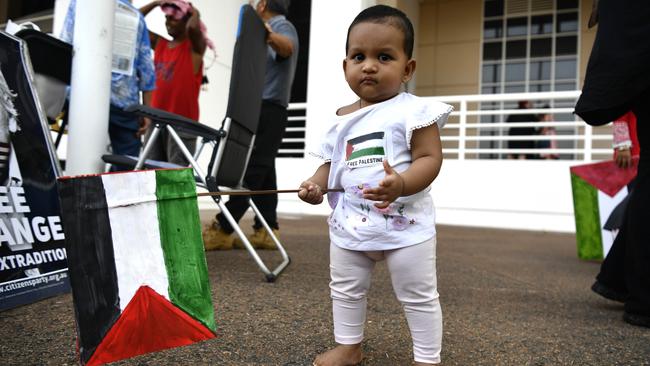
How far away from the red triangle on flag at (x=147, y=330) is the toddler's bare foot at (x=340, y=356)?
0.29 m

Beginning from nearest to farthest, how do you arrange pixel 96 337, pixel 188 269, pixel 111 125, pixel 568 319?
pixel 96 337
pixel 188 269
pixel 568 319
pixel 111 125

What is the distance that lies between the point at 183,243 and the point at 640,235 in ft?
5.41

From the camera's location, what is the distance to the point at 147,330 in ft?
3.64

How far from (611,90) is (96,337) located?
71.6 inches

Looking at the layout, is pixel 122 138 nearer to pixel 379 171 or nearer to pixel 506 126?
pixel 379 171

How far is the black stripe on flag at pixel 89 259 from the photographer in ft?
3.36

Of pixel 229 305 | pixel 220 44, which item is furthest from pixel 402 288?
pixel 220 44

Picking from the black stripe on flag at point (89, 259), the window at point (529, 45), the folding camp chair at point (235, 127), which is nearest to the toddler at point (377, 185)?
the black stripe on flag at point (89, 259)

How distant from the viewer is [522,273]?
3119 millimetres

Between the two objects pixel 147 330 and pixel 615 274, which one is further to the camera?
pixel 615 274

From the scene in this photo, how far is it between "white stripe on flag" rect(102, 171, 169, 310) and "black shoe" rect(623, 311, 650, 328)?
1.70m

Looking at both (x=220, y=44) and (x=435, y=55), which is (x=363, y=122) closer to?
(x=220, y=44)

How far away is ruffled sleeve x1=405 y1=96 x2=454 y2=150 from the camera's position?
3.95ft

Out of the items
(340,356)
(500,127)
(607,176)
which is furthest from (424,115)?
(500,127)
